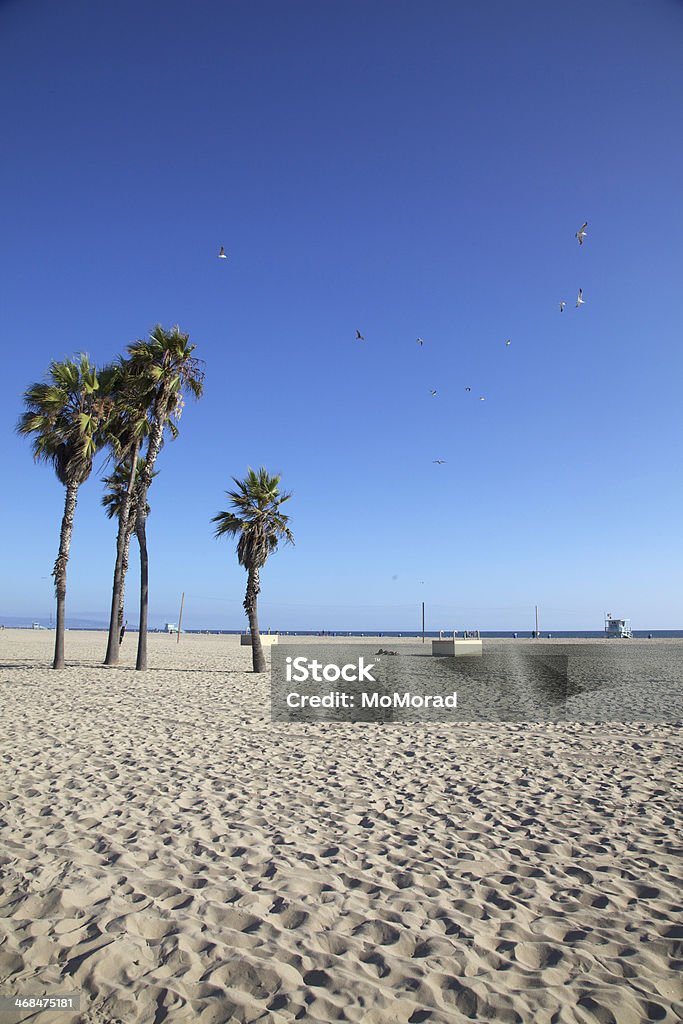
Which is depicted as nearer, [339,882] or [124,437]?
[339,882]

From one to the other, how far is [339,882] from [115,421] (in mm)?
21603

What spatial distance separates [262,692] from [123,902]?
44.1 feet

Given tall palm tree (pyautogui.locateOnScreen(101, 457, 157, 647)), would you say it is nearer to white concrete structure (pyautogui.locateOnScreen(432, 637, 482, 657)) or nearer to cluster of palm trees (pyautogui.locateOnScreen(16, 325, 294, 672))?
cluster of palm trees (pyautogui.locateOnScreen(16, 325, 294, 672))

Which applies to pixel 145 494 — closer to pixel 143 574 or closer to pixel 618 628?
pixel 143 574

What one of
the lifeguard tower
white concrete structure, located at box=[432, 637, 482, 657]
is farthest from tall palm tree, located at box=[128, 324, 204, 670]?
the lifeguard tower

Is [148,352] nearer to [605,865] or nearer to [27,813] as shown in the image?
[27,813]

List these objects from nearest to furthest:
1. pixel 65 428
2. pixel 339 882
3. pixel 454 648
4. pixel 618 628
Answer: pixel 339 882 < pixel 65 428 < pixel 454 648 < pixel 618 628

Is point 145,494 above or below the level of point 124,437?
below

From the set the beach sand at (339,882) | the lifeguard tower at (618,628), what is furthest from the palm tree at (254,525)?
the lifeguard tower at (618,628)

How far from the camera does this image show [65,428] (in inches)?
874

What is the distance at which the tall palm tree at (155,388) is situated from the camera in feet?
74.2

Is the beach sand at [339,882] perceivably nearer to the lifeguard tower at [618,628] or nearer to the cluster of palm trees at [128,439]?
the cluster of palm trees at [128,439]

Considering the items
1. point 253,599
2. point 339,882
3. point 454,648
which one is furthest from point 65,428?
point 454,648

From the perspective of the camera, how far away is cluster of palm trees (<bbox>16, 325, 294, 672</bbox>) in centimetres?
2209
